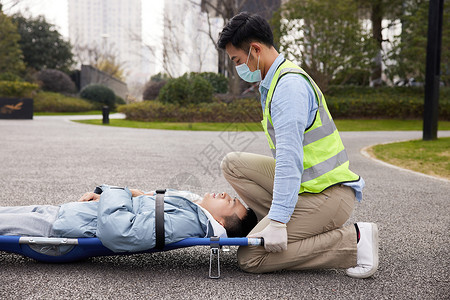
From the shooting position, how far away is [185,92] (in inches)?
638

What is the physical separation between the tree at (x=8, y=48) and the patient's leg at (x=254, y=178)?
24606 mm

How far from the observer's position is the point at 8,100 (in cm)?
1497

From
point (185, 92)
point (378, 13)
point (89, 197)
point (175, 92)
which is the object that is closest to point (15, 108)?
point (175, 92)

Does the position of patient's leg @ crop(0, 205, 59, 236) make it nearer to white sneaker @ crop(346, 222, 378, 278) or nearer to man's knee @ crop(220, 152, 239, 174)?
man's knee @ crop(220, 152, 239, 174)

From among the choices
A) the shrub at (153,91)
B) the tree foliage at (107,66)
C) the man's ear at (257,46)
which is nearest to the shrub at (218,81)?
the shrub at (153,91)

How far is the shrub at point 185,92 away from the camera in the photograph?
16094 mm

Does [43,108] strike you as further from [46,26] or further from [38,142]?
[38,142]

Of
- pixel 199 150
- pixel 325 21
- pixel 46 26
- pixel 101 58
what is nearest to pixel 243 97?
pixel 325 21

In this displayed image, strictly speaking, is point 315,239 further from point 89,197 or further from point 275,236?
point 89,197

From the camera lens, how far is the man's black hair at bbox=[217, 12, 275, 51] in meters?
2.13

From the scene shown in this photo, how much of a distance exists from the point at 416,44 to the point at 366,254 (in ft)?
56.7

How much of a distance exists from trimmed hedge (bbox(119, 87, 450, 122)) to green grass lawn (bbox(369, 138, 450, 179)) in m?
5.82

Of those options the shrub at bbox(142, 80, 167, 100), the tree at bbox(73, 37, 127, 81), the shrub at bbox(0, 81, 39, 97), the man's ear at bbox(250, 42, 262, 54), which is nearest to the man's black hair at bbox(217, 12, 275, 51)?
the man's ear at bbox(250, 42, 262, 54)

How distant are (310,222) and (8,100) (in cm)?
1510
